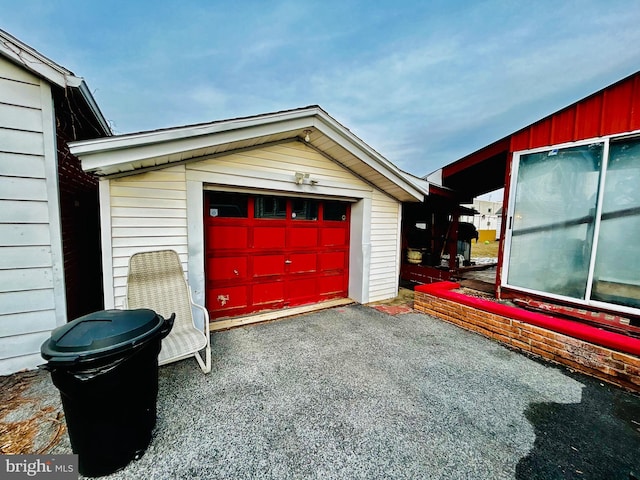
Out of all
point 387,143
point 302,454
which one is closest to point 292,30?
point 302,454

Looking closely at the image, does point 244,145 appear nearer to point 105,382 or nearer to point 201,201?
point 201,201

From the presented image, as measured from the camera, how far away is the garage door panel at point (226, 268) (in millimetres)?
3857

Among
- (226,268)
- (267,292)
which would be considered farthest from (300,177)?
(267,292)

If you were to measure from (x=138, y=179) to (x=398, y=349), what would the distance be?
4.14 metres

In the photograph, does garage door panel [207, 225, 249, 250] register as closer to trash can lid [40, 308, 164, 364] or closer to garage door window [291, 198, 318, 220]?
garage door window [291, 198, 318, 220]

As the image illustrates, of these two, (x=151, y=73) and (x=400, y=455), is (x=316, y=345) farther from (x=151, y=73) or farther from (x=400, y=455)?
(x=151, y=73)

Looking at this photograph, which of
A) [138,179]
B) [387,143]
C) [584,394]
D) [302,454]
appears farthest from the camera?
[387,143]

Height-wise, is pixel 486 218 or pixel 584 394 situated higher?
pixel 486 218

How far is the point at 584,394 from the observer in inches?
96.0

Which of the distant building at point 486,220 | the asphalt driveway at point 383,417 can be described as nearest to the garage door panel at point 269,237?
the asphalt driveway at point 383,417

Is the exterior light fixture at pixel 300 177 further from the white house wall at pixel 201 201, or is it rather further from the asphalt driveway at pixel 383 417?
the asphalt driveway at pixel 383 417

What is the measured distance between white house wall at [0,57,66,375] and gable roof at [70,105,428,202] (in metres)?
0.53

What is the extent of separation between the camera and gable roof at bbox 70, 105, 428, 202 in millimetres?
2557

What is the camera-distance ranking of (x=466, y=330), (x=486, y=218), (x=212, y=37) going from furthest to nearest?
(x=486, y=218) → (x=212, y=37) → (x=466, y=330)
